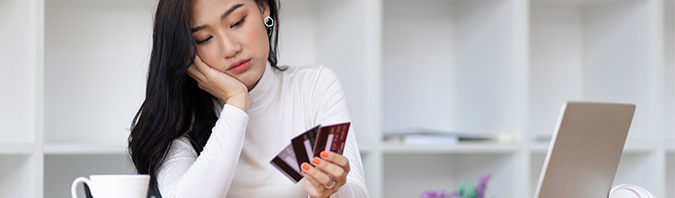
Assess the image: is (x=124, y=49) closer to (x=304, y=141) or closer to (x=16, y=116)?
(x=16, y=116)

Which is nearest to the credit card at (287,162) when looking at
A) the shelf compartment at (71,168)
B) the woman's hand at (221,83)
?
the woman's hand at (221,83)

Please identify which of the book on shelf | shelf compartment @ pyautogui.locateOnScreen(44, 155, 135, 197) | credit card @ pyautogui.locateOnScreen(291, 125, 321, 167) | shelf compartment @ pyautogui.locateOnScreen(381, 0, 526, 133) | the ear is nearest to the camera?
credit card @ pyautogui.locateOnScreen(291, 125, 321, 167)

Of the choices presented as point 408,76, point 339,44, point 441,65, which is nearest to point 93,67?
point 339,44

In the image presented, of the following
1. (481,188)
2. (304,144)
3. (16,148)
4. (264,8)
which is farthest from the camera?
(16,148)

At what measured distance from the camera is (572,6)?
291cm

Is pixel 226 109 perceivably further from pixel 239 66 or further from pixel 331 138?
pixel 331 138

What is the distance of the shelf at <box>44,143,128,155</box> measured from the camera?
6.29 feet

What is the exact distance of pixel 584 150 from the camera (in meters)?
1.18

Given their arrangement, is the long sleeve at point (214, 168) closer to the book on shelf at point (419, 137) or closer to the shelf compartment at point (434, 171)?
the book on shelf at point (419, 137)

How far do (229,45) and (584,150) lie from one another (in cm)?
69

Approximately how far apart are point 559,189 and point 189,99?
0.82 m

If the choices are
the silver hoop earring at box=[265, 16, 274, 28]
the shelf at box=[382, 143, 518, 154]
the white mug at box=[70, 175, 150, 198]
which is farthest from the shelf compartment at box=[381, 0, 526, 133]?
the white mug at box=[70, 175, 150, 198]

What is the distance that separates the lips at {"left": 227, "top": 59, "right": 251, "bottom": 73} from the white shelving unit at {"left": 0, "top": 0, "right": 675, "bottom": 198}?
682 millimetres

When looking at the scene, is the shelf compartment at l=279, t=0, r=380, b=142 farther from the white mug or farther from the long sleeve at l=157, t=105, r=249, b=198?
the white mug
